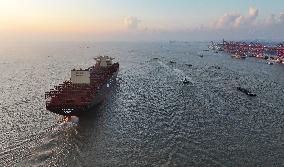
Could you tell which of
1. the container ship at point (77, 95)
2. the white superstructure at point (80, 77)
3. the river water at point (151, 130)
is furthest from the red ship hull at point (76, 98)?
the river water at point (151, 130)

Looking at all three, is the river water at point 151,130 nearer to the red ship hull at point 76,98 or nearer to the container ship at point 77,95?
the red ship hull at point 76,98

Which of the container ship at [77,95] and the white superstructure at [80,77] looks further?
the white superstructure at [80,77]

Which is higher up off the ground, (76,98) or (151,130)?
(76,98)

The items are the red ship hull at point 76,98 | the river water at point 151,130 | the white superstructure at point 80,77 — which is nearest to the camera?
the river water at point 151,130

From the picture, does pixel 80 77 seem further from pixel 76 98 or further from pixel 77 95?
pixel 76 98

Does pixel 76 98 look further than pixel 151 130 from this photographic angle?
Yes

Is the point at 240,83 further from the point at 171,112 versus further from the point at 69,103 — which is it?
the point at 69,103

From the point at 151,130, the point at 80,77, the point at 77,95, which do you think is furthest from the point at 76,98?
the point at 151,130

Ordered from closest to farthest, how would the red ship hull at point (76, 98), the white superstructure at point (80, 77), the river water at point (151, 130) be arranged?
the river water at point (151, 130) < the red ship hull at point (76, 98) < the white superstructure at point (80, 77)

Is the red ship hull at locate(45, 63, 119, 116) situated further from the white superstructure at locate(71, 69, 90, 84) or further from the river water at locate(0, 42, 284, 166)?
the river water at locate(0, 42, 284, 166)

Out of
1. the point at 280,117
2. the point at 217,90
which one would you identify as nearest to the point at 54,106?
the point at 280,117

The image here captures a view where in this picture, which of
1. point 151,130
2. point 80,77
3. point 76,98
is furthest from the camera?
point 80,77
